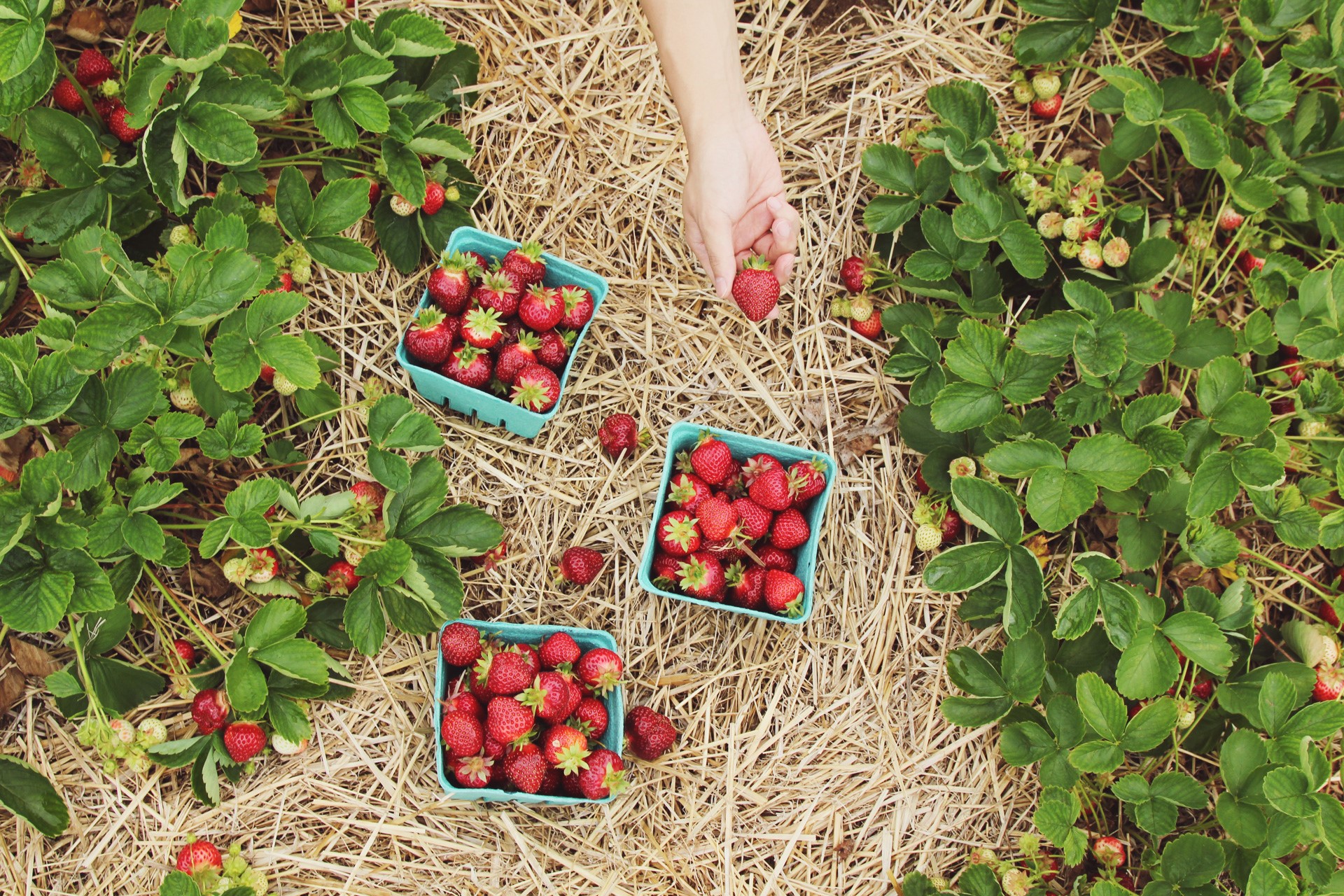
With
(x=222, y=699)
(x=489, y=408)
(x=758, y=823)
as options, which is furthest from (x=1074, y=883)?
(x=222, y=699)

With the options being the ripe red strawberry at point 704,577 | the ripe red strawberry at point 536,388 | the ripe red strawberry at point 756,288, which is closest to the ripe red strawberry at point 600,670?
the ripe red strawberry at point 704,577

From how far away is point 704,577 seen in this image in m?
1.84

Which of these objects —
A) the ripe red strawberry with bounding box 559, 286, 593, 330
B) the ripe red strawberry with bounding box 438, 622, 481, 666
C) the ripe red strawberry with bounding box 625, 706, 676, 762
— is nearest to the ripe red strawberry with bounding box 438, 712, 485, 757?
the ripe red strawberry with bounding box 438, 622, 481, 666

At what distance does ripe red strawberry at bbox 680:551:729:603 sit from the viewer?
1.84 metres

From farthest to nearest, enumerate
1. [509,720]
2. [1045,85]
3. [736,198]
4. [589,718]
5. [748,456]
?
[1045,85] → [748,456] → [736,198] → [589,718] → [509,720]

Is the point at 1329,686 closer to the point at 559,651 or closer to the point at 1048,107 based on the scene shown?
the point at 1048,107

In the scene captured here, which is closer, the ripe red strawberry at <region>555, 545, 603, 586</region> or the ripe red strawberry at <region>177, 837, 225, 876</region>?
the ripe red strawberry at <region>177, 837, 225, 876</region>

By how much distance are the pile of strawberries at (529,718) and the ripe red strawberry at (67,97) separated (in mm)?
1416

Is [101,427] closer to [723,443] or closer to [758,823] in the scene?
[723,443]

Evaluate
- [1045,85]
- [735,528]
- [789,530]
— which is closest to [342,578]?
[735,528]

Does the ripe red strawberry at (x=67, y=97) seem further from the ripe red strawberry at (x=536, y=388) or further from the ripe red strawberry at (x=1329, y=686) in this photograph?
the ripe red strawberry at (x=1329, y=686)

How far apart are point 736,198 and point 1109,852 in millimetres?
1694

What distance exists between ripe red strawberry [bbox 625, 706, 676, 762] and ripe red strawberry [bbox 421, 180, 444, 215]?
1255 mm

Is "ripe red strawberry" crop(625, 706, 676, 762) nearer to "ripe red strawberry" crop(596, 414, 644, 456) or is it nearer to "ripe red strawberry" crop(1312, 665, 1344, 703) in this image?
"ripe red strawberry" crop(596, 414, 644, 456)
